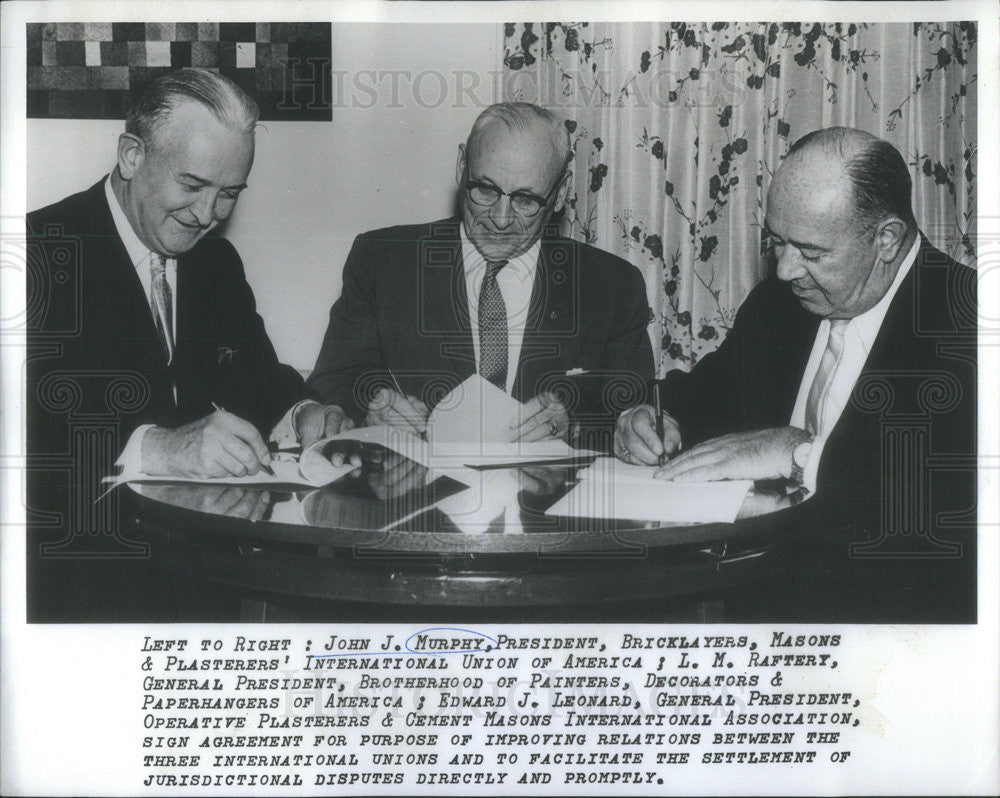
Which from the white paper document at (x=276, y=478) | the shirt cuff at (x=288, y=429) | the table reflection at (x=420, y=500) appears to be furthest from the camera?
the shirt cuff at (x=288, y=429)

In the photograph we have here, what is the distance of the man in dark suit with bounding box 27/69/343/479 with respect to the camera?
6.88 feet

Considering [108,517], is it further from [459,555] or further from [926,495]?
[926,495]

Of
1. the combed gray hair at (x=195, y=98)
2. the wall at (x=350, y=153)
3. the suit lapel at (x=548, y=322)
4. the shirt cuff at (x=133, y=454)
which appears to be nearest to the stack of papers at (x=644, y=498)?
the suit lapel at (x=548, y=322)

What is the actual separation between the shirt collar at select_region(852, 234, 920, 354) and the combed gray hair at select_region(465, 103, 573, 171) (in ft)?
2.45

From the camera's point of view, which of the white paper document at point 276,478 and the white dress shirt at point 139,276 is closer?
the white paper document at point 276,478

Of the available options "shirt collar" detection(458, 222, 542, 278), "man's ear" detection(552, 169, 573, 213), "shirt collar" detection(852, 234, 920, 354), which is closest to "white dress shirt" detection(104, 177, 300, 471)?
"shirt collar" detection(458, 222, 542, 278)

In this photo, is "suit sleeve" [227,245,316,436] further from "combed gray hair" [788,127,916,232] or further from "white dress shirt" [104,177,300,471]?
"combed gray hair" [788,127,916,232]

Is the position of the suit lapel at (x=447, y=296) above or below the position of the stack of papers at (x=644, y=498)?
above

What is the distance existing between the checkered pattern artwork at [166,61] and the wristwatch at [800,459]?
1.24 m

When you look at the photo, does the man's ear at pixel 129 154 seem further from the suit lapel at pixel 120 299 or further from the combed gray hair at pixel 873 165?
the combed gray hair at pixel 873 165

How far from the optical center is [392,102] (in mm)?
2104

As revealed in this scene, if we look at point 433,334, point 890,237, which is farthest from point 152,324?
point 890,237

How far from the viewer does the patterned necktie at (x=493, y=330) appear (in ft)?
6.97

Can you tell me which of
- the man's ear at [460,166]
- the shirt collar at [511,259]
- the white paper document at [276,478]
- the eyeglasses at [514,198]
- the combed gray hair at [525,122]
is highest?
the combed gray hair at [525,122]
